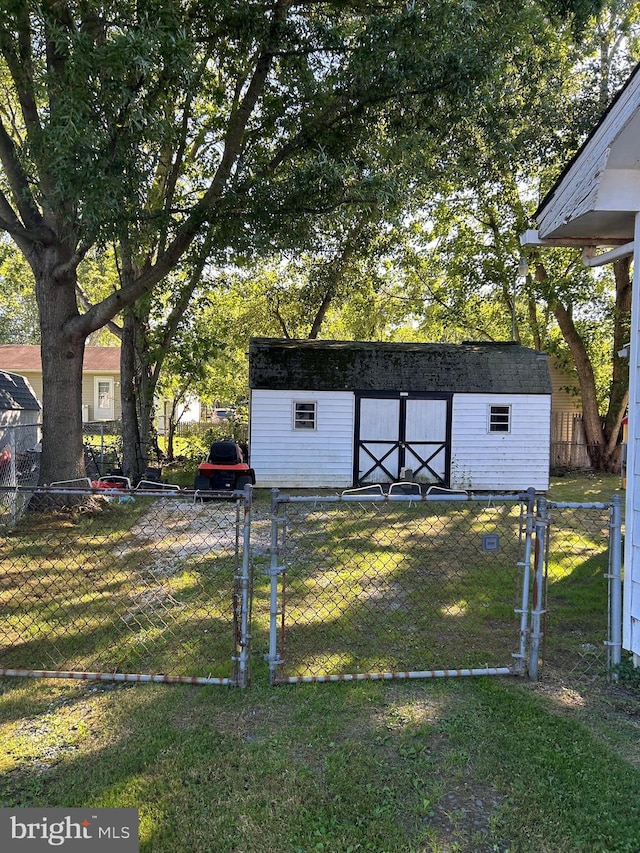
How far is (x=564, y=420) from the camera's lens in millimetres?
20109

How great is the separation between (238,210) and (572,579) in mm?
6807

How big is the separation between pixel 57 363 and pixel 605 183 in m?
8.21

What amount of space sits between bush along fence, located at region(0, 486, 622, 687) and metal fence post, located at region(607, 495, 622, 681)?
13mm

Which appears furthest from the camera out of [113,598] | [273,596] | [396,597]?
[396,597]

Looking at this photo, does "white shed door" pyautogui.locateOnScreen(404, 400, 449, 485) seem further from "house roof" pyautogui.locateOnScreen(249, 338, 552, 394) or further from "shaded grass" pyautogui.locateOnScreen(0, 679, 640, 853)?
"shaded grass" pyautogui.locateOnScreen(0, 679, 640, 853)

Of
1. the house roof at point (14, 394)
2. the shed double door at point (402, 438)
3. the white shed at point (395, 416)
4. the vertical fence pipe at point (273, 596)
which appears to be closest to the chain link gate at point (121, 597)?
the vertical fence pipe at point (273, 596)

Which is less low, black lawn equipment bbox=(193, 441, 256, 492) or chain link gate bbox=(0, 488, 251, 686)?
black lawn equipment bbox=(193, 441, 256, 492)

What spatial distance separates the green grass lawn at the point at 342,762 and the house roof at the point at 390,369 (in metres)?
9.90

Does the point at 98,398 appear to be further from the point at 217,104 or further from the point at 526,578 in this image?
the point at 526,578

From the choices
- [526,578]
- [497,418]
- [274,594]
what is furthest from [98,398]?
[526,578]

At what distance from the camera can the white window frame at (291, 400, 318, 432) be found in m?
13.2

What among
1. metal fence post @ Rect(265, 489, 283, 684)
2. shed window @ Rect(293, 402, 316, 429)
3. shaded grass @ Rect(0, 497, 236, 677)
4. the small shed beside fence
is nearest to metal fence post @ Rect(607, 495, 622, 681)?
metal fence post @ Rect(265, 489, 283, 684)

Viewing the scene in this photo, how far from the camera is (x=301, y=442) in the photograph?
13328mm

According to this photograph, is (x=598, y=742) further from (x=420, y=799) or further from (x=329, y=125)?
(x=329, y=125)
